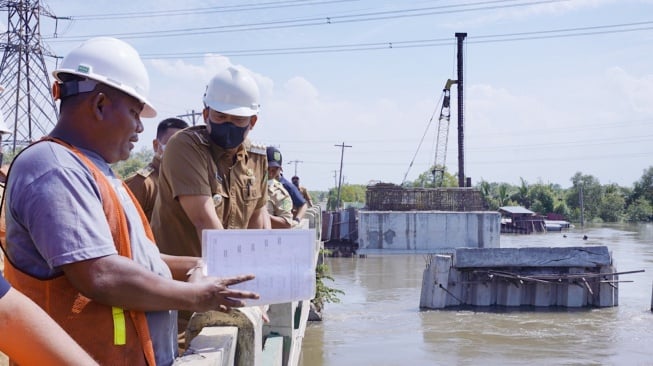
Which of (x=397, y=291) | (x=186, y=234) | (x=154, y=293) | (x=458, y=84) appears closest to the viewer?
(x=154, y=293)

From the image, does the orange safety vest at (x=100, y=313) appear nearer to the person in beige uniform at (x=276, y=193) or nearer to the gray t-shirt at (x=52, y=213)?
the gray t-shirt at (x=52, y=213)

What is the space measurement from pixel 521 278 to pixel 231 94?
1759cm

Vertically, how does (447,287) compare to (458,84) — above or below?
below

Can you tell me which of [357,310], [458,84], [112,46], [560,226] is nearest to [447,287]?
[357,310]

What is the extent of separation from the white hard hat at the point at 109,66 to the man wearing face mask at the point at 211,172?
991 mm

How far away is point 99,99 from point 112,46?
0.73 ft

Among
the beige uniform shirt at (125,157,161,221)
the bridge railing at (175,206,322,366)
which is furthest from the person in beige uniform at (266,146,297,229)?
the bridge railing at (175,206,322,366)

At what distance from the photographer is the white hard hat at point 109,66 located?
6.64 ft

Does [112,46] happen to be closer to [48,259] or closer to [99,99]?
[99,99]

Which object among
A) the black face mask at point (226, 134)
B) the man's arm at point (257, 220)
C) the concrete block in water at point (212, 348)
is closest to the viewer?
the concrete block in water at point (212, 348)

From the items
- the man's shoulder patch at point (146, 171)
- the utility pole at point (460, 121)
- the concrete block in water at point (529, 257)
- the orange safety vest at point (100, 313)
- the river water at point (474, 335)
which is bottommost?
the river water at point (474, 335)

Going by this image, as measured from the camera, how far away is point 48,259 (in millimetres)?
1686

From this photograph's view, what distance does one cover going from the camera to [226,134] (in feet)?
11.0

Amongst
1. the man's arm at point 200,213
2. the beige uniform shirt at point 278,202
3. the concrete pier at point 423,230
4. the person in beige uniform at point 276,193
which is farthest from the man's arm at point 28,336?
the concrete pier at point 423,230
